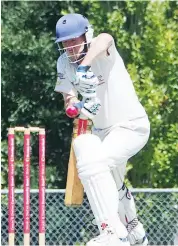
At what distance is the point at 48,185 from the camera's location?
8.40 metres

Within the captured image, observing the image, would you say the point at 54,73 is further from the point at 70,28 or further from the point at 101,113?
the point at 70,28

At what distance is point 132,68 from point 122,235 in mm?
3146

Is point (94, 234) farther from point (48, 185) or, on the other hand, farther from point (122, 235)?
point (122, 235)

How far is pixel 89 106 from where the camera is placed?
5012 millimetres

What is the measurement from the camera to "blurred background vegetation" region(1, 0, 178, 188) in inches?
316

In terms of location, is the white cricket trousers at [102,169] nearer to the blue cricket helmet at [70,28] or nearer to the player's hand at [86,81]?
the player's hand at [86,81]

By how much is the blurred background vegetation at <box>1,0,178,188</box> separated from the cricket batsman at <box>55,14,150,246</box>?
2.66 m

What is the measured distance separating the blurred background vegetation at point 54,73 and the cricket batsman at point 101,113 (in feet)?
8.73

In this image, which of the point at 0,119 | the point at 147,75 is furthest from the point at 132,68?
the point at 0,119

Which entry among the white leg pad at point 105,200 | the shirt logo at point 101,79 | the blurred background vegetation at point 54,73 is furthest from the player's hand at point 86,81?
the blurred background vegetation at point 54,73

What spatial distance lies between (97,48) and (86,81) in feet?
0.63

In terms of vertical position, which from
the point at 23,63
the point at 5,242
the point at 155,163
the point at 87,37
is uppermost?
the point at 87,37

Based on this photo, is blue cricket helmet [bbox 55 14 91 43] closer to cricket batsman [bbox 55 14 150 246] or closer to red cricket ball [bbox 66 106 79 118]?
cricket batsman [bbox 55 14 150 246]

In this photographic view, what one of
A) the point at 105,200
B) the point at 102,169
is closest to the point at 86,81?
the point at 102,169
